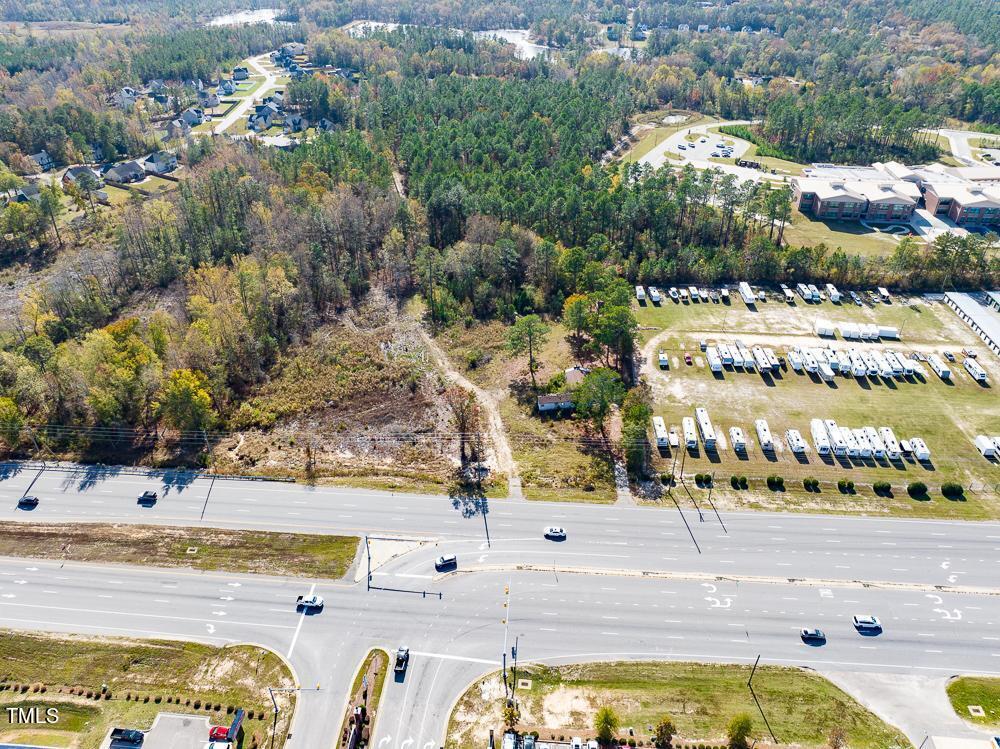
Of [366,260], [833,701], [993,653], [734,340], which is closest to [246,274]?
[366,260]

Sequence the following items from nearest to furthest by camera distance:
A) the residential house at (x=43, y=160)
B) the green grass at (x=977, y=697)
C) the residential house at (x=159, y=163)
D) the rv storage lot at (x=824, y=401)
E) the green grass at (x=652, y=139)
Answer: the green grass at (x=977, y=697)
the rv storage lot at (x=824, y=401)
the residential house at (x=43, y=160)
the residential house at (x=159, y=163)
the green grass at (x=652, y=139)

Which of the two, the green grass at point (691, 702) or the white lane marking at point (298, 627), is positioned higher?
the green grass at point (691, 702)

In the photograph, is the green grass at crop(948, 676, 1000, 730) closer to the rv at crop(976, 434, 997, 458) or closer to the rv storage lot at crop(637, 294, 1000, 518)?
the rv storage lot at crop(637, 294, 1000, 518)

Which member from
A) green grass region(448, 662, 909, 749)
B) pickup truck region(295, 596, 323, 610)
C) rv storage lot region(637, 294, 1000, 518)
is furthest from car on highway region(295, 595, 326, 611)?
rv storage lot region(637, 294, 1000, 518)

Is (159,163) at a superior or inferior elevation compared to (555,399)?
superior

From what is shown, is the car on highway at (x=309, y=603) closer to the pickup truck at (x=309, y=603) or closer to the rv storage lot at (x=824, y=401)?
the pickup truck at (x=309, y=603)

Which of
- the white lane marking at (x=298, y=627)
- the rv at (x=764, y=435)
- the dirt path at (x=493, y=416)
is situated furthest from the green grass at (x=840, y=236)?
the white lane marking at (x=298, y=627)

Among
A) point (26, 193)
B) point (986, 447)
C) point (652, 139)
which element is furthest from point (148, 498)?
point (652, 139)

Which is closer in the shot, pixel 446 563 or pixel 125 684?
pixel 125 684

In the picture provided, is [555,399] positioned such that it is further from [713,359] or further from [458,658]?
[458,658]
